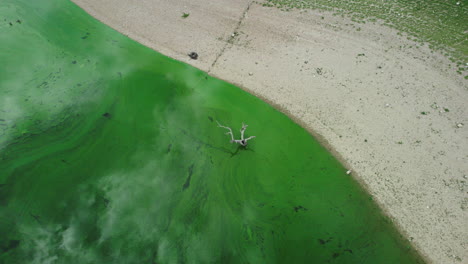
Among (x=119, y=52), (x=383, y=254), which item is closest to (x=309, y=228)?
(x=383, y=254)

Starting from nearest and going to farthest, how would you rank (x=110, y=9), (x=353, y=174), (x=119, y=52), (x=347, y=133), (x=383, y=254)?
(x=383, y=254) → (x=353, y=174) → (x=347, y=133) → (x=119, y=52) → (x=110, y=9)

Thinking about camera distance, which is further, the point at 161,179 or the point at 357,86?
the point at 357,86

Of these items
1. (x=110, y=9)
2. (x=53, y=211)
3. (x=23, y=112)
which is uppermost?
(x=110, y=9)

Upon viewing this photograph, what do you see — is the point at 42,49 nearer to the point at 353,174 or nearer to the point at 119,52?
the point at 119,52

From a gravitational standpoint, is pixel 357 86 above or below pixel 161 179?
above

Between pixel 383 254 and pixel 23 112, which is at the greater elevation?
pixel 23 112

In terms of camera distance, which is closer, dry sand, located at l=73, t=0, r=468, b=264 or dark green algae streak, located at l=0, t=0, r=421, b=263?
dark green algae streak, located at l=0, t=0, r=421, b=263
